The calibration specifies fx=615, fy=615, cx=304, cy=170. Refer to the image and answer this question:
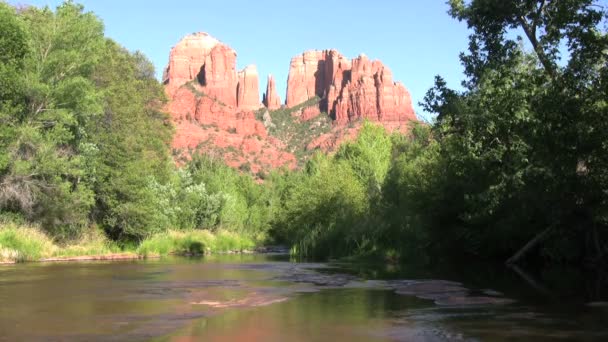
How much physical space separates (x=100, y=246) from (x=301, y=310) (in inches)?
1169

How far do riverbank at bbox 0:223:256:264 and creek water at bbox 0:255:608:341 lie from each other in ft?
41.1

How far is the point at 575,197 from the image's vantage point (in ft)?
67.9

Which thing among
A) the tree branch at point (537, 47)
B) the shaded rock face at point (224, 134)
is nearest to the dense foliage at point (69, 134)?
the tree branch at point (537, 47)

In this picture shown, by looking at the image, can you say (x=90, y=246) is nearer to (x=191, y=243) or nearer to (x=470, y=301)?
(x=191, y=243)

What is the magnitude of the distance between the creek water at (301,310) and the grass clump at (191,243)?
22.8 m

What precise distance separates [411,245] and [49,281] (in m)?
19.2

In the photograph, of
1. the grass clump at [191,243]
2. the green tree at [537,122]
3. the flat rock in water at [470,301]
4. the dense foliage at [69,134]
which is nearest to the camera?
the flat rock in water at [470,301]

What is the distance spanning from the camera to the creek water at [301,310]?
9.74m

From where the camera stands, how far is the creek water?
9742mm

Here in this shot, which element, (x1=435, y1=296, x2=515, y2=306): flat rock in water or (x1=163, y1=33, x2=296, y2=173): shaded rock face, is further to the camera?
(x1=163, y1=33, x2=296, y2=173): shaded rock face

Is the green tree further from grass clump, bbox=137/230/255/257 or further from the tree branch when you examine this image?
grass clump, bbox=137/230/255/257

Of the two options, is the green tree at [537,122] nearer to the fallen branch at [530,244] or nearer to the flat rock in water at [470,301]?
the fallen branch at [530,244]

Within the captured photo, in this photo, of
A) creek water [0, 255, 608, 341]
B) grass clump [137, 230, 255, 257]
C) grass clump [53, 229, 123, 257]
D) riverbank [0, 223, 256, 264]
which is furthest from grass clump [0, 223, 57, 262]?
creek water [0, 255, 608, 341]

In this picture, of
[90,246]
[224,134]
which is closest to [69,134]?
[90,246]
